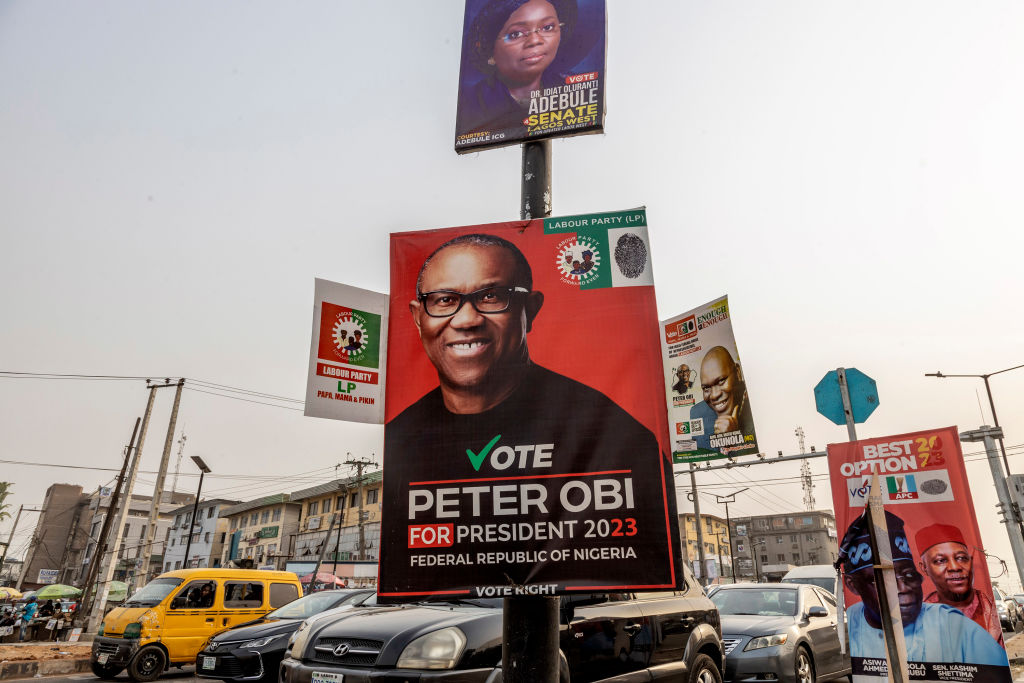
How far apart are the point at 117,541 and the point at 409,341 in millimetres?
26270

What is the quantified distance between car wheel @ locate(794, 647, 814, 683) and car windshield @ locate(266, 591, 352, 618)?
6186 millimetres

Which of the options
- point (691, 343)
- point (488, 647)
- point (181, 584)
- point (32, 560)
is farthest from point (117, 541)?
point (32, 560)

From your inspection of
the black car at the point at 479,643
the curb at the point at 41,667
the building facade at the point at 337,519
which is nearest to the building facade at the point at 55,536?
the building facade at the point at 337,519

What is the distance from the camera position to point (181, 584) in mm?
11883

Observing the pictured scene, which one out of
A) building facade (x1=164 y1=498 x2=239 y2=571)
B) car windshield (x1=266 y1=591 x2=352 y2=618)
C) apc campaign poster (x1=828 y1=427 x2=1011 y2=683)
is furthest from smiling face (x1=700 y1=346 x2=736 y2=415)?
building facade (x1=164 y1=498 x2=239 y2=571)

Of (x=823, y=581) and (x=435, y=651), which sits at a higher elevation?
(x=823, y=581)

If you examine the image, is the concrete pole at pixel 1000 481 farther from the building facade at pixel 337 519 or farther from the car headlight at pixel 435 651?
the building facade at pixel 337 519

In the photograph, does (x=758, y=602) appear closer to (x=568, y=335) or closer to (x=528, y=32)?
(x=568, y=335)

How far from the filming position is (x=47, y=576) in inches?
2844

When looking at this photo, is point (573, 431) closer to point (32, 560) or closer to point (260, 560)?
point (260, 560)

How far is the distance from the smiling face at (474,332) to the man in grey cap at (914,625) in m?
5.37

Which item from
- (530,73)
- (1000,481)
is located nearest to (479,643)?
(530,73)

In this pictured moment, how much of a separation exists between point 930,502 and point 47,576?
293 ft

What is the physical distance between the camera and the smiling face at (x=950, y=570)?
22.7 feet
